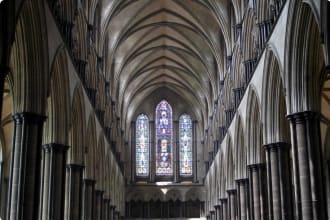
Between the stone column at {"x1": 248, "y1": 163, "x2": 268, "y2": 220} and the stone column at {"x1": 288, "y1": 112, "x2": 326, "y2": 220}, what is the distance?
712cm

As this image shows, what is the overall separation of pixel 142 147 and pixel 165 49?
10.7 m

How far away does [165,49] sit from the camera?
1672 inches

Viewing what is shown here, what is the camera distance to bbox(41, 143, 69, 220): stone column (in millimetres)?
20344

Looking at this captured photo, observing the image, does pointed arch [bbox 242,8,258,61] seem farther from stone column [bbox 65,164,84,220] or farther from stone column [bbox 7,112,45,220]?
stone column [bbox 7,112,45,220]

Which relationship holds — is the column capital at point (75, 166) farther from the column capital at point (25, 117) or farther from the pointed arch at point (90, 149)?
the column capital at point (25, 117)

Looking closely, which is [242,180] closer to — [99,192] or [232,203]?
[232,203]

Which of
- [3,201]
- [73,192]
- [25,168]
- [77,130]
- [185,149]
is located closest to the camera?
[25,168]

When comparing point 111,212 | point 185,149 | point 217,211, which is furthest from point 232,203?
point 185,149

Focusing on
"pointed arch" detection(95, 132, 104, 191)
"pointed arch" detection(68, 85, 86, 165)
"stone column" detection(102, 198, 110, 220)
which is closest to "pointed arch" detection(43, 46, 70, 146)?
"pointed arch" detection(68, 85, 86, 165)

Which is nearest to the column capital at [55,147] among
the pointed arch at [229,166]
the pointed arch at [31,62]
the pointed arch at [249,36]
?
the pointed arch at [31,62]

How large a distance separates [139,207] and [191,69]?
42.0 ft

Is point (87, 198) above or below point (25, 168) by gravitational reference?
below

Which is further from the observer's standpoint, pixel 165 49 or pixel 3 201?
pixel 165 49

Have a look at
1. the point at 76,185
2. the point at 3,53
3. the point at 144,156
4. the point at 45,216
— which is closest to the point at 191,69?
the point at 144,156
